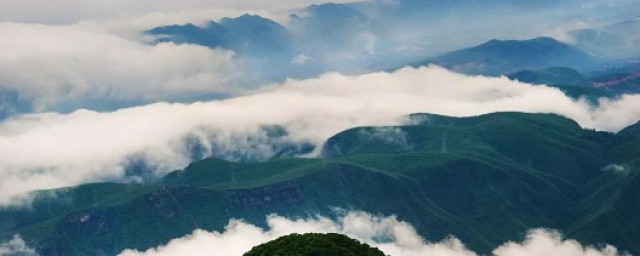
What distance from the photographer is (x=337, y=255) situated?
187 meters

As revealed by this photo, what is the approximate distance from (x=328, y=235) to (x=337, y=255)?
694cm

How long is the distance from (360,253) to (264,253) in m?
17.3

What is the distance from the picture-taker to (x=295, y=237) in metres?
193

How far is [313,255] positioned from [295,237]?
801cm

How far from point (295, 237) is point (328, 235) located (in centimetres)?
603

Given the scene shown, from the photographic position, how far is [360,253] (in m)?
191

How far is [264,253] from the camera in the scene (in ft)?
630

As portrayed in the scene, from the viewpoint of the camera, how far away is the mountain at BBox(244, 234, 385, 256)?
18738 centimetres

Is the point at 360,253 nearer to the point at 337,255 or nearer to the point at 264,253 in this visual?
the point at 337,255

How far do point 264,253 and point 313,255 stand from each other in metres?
10.4

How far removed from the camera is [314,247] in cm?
18762

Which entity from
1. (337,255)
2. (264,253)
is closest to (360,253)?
(337,255)

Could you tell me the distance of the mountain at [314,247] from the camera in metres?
187
